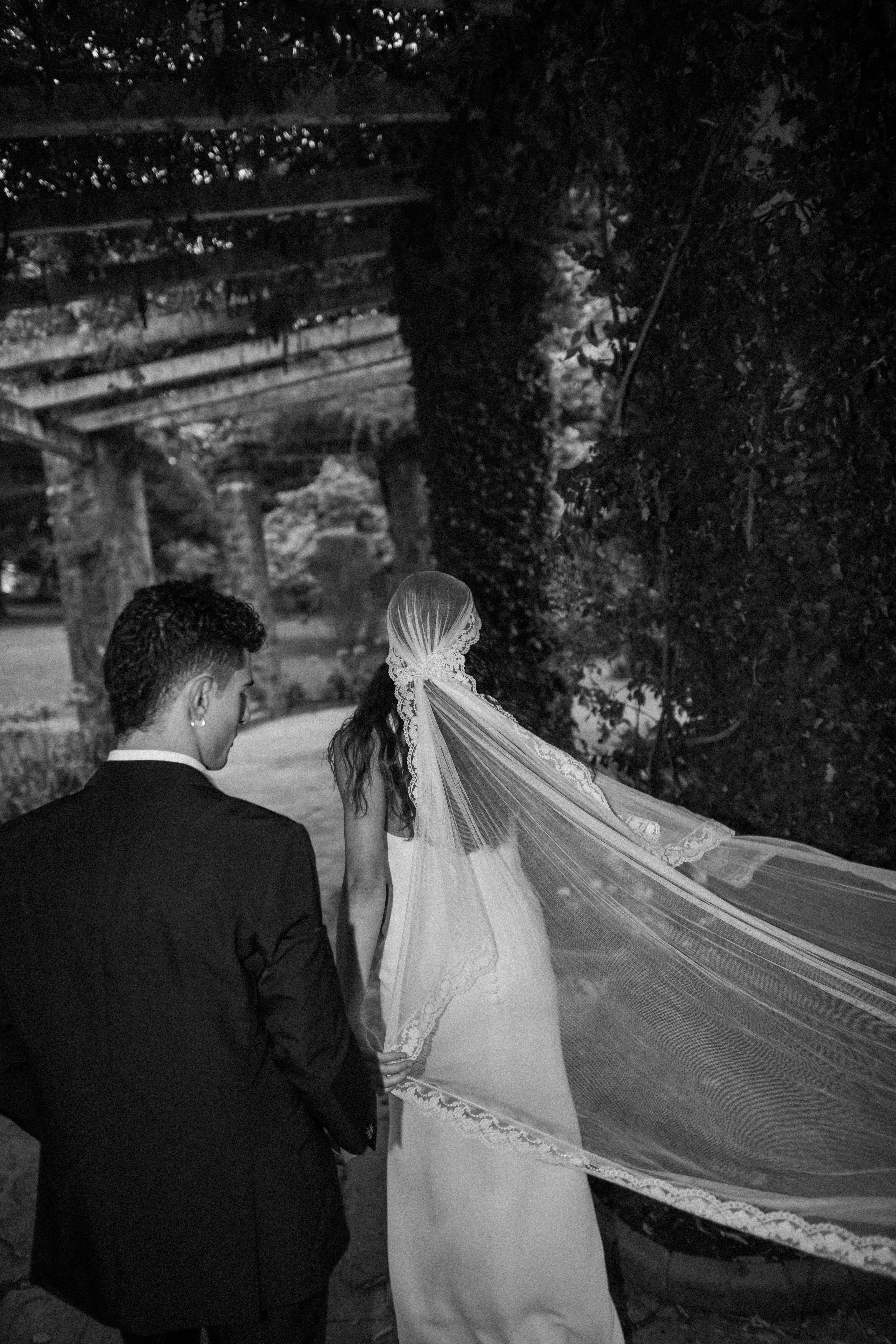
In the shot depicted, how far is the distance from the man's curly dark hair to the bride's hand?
0.95 m

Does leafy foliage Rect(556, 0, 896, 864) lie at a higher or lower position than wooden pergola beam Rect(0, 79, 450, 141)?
lower

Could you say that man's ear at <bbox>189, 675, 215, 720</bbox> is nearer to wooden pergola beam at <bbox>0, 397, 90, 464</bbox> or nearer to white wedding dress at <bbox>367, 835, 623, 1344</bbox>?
white wedding dress at <bbox>367, 835, 623, 1344</bbox>

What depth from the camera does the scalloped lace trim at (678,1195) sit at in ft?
5.94

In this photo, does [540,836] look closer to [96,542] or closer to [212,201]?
[212,201]

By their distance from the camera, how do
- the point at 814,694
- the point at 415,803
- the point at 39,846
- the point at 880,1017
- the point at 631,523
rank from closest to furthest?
the point at 39,846, the point at 880,1017, the point at 415,803, the point at 814,694, the point at 631,523

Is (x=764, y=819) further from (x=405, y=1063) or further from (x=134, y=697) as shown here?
(x=134, y=697)

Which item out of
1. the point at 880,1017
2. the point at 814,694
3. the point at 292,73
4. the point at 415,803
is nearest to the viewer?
the point at 880,1017

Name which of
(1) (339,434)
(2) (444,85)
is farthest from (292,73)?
(1) (339,434)

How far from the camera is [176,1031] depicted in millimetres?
1491

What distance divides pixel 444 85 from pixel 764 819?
3578 millimetres

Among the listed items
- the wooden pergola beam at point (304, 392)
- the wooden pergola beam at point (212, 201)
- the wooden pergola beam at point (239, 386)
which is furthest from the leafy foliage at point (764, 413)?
the wooden pergola beam at point (304, 392)

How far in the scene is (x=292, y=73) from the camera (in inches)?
152

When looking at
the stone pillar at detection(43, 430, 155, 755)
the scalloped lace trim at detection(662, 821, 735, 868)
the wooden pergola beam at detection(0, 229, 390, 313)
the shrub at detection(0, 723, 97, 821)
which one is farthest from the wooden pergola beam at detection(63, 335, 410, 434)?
the scalloped lace trim at detection(662, 821, 735, 868)

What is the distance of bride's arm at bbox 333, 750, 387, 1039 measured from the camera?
88.5 inches
